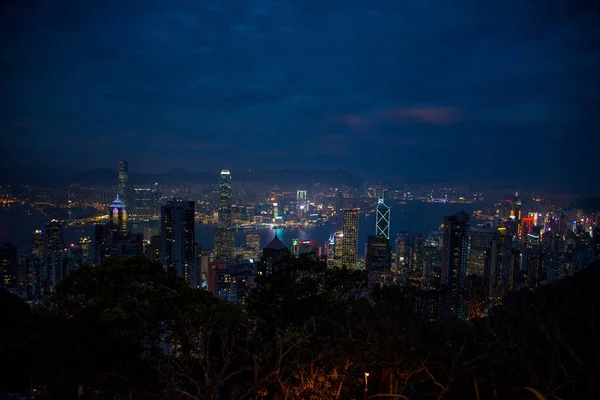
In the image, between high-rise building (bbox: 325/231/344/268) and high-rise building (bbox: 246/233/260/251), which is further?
high-rise building (bbox: 246/233/260/251)

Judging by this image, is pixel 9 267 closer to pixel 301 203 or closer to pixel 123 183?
pixel 123 183

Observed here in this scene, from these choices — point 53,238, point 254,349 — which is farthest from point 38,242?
point 254,349

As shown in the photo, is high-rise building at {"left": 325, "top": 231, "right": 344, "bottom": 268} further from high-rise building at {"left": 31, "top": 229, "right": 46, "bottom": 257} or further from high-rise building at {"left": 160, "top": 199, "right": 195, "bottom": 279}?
high-rise building at {"left": 31, "top": 229, "right": 46, "bottom": 257}

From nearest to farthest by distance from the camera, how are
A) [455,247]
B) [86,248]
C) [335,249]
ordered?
[455,247], [86,248], [335,249]

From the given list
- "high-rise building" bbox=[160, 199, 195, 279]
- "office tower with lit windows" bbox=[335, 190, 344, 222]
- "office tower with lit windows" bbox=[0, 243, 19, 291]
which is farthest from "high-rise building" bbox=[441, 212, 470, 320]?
"office tower with lit windows" bbox=[335, 190, 344, 222]

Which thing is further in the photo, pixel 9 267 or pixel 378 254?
pixel 378 254

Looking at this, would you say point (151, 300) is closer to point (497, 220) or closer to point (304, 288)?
point (304, 288)

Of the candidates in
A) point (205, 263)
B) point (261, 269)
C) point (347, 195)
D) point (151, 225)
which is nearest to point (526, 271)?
point (261, 269)
